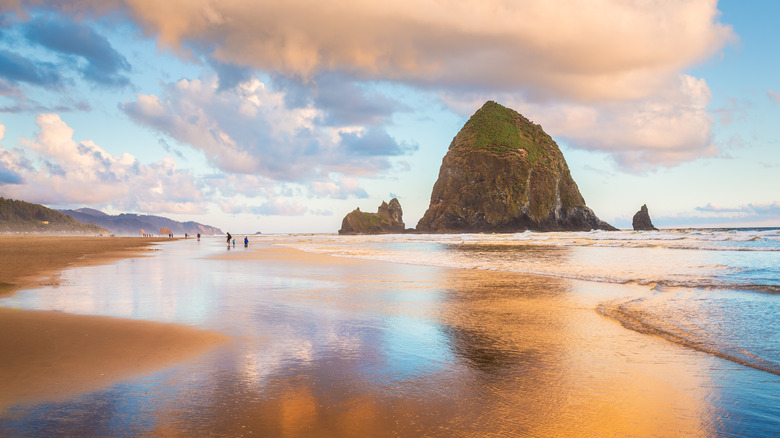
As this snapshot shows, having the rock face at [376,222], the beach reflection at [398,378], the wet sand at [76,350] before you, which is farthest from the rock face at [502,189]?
the wet sand at [76,350]

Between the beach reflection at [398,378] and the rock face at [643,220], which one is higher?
the rock face at [643,220]

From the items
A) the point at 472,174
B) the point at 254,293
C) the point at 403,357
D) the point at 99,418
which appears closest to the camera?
the point at 99,418

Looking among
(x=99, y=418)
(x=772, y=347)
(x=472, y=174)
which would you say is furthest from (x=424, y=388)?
(x=472, y=174)

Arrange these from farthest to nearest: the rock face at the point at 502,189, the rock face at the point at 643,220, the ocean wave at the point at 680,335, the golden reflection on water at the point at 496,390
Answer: the rock face at the point at 643,220 < the rock face at the point at 502,189 < the ocean wave at the point at 680,335 < the golden reflection on water at the point at 496,390

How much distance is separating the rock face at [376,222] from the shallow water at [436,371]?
393 feet

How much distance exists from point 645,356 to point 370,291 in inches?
322

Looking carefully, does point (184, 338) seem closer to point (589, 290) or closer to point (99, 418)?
point (99, 418)

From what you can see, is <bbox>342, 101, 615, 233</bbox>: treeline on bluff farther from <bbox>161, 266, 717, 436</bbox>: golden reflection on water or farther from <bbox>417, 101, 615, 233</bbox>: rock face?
<bbox>161, 266, 717, 436</bbox>: golden reflection on water

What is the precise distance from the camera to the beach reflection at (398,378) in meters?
4.02

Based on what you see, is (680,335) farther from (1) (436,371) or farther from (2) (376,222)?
(2) (376,222)

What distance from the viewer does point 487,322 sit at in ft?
28.9

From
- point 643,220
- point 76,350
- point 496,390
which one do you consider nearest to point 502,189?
point 643,220

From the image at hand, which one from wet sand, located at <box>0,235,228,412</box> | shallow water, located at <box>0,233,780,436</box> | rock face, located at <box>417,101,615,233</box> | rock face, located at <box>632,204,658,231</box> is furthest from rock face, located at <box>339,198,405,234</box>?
wet sand, located at <box>0,235,228,412</box>

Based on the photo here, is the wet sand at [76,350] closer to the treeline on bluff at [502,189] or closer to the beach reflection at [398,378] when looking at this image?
the beach reflection at [398,378]
